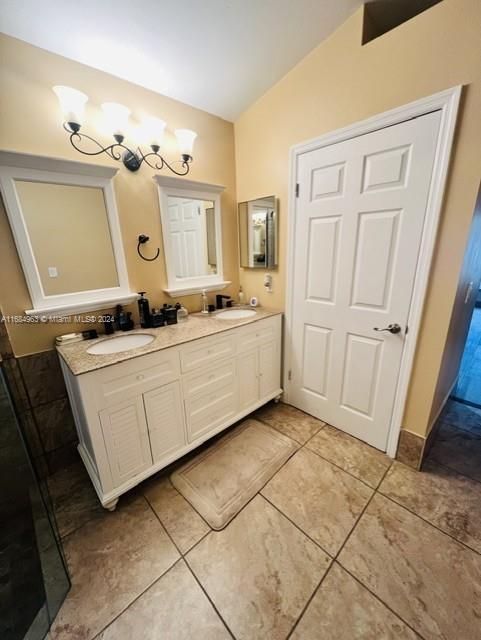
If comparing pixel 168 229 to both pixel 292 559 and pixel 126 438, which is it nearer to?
pixel 126 438

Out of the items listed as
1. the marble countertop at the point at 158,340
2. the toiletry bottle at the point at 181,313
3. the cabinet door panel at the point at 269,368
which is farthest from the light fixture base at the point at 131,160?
the cabinet door panel at the point at 269,368

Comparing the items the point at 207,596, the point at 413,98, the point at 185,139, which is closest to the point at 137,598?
the point at 207,596

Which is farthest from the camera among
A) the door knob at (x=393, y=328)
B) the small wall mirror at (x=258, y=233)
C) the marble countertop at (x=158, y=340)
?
the small wall mirror at (x=258, y=233)

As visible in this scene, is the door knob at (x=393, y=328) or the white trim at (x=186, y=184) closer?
the door knob at (x=393, y=328)

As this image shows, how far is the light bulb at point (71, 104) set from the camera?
4.27 ft

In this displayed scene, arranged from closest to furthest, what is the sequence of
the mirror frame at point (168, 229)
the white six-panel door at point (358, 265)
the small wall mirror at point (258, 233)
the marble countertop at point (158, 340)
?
the marble countertop at point (158, 340), the white six-panel door at point (358, 265), the mirror frame at point (168, 229), the small wall mirror at point (258, 233)

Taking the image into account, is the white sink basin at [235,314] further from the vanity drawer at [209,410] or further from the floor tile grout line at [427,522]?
the floor tile grout line at [427,522]

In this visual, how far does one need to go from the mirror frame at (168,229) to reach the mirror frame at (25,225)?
323mm

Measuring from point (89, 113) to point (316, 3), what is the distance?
1.37 metres

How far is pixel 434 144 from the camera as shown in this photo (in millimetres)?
1285

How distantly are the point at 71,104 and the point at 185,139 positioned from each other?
679 millimetres

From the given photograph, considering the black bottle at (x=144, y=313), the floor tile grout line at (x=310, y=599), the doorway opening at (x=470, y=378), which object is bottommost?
the floor tile grout line at (x=310, y=599)

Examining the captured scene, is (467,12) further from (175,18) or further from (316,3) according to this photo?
(175,18)

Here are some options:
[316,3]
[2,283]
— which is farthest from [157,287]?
[316,3]
